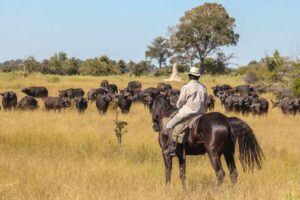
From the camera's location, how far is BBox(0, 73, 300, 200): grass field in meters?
8.42

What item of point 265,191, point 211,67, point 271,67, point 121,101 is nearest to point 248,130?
point 265,191

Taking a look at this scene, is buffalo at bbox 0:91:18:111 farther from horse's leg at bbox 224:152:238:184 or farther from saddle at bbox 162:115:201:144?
horse's leg at bbox 224:152:238:184

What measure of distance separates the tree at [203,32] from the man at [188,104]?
2703 inches

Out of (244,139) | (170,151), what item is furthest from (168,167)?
(244,139)

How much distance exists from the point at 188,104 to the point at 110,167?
97.9 inches

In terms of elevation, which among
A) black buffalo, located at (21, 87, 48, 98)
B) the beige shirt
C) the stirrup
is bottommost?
black buffalo, located at (21, 87, 48, 98)

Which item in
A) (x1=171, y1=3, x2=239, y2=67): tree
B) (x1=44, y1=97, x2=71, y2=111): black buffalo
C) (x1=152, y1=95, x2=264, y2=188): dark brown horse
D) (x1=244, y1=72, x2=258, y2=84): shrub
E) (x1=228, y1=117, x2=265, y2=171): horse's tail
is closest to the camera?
(x1=152, y1=95, x2=264, y2=188): dark brown horse

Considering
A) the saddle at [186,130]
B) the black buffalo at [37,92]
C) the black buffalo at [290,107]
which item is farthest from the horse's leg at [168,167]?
the black buffalo at [37,92]

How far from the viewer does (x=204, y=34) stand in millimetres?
78062

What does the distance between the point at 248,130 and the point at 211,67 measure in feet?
258

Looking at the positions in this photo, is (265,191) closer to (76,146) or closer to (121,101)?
(76,146)

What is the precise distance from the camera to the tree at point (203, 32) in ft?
257

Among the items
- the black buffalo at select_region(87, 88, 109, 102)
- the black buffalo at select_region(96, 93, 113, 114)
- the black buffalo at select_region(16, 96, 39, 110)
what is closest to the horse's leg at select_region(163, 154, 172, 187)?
the black buffalo at select_region(96, 93, 113, 114)

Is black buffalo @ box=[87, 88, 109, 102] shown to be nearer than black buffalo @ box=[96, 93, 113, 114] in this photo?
No
